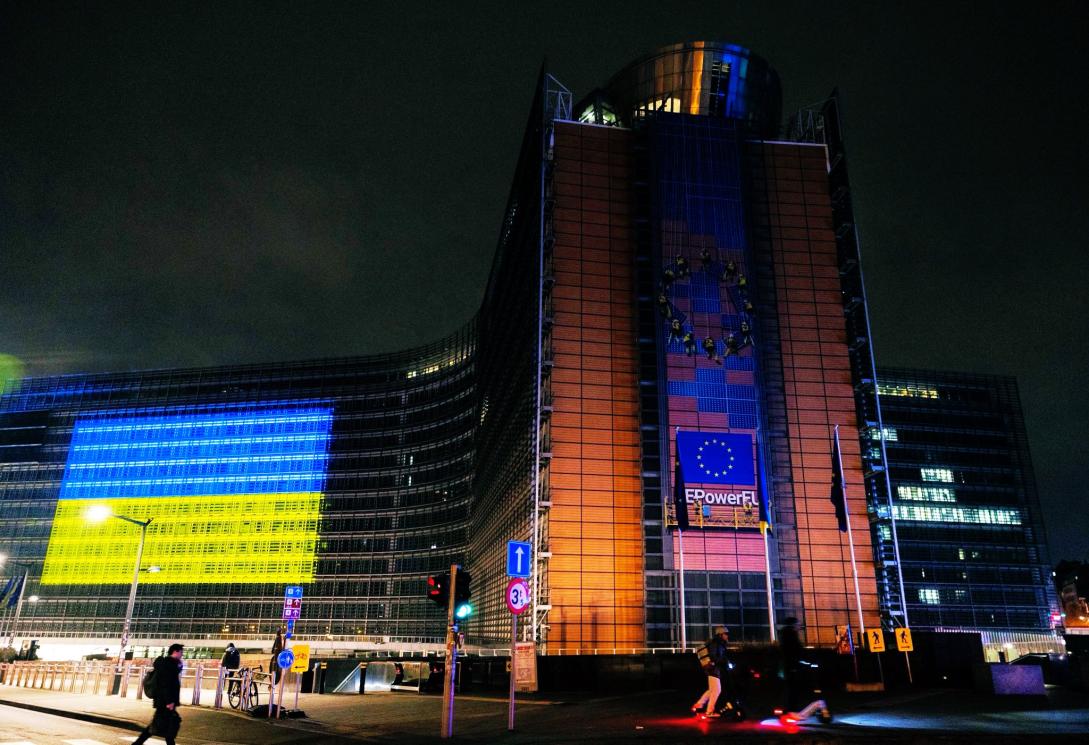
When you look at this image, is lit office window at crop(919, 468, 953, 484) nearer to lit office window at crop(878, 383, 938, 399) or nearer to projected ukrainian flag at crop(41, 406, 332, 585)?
lit office window at crop(878, 383, 938, 399)

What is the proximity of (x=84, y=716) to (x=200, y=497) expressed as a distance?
96.9m

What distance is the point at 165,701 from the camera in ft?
46.1

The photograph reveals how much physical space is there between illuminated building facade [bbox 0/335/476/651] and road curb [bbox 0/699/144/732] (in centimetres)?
7483

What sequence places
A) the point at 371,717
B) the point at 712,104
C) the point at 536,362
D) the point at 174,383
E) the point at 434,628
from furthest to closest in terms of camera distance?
the point at 174,383
the point at 434,628
the point at 712,104
the point at 536,362
the point at 371,717

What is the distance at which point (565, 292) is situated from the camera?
182 feet

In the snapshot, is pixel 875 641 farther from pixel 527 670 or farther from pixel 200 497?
pixel 200 497

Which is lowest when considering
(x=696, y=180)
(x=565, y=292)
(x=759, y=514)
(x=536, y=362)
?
(x=759, y=514)

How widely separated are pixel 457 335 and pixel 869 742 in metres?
99.5

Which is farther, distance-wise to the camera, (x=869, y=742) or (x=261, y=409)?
(x=261, y=409)

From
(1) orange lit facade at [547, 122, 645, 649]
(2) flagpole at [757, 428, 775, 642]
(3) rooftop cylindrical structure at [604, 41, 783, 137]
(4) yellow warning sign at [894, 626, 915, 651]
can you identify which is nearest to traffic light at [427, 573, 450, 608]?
(4) yellow warning sign at [894, 626, 915, 651]

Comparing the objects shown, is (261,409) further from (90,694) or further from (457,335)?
(90,694)

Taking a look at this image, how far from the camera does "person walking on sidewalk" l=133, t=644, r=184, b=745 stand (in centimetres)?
Result: 1386

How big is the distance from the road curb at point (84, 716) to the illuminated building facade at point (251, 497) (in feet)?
246

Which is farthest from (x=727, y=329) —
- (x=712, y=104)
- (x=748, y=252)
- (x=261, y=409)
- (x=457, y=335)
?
(x=261, y=409)
